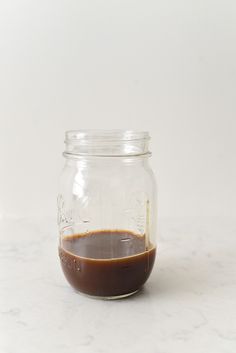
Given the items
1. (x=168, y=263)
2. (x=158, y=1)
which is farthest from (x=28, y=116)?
(x=168, y=263)

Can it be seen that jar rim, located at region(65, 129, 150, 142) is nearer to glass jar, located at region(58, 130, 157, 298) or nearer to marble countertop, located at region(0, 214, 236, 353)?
glass jar, located at region(58, 130, 157, 298)

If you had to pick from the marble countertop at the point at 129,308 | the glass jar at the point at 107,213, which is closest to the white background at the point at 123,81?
Answer: the marble countertop at the point at 129,308

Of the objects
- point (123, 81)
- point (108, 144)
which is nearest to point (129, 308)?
point (108, 144)

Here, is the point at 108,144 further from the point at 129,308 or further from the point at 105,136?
the point at 129,308

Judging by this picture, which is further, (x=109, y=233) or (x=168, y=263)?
(x=168, y=263)

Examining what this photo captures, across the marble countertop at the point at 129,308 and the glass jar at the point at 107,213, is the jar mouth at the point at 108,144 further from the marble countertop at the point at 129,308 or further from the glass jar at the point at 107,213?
the marble countertop at the point at 129,308

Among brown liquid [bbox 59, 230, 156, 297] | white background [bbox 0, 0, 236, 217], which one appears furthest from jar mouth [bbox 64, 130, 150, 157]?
white background [bbox 0, 0, 236, 217]

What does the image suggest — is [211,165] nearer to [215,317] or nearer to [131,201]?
[131,201]
